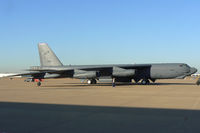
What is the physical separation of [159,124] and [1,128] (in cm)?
421

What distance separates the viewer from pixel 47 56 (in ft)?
110

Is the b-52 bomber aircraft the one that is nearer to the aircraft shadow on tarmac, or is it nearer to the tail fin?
the tail fin

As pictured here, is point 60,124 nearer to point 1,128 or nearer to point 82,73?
point 1,128

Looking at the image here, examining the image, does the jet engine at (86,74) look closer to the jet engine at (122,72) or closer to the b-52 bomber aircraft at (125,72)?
the b-52 bomber aircraft at (125,72)

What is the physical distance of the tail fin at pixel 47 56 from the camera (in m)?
33.4

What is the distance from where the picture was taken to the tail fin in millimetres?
33438

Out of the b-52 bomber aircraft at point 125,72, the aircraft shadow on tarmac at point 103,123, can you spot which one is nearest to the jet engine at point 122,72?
the b-52 bomber aircraft at point 125,72

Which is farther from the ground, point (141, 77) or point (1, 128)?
point (1, 128)

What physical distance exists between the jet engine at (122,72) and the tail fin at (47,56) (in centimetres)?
876

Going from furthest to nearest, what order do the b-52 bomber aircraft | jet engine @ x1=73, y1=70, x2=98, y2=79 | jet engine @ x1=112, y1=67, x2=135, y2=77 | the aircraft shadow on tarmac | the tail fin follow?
the tail fin < jet engine @ x1=73, y1=70, x2=98, y2=79 < jet engine @ x1=112, y1=67, x2=135, y2=77 < the b-52 bomber aircraft < the aircraft shadow on tarmac

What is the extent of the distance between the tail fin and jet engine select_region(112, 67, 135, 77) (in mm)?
8759

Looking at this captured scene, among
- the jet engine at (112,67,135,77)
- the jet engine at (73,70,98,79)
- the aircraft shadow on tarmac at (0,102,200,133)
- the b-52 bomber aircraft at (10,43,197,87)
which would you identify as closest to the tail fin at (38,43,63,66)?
the b-52 bomber aircraft at (10,43,197,87)

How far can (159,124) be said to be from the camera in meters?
6.58

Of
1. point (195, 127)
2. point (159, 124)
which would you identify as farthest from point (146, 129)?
point (195, 127)
